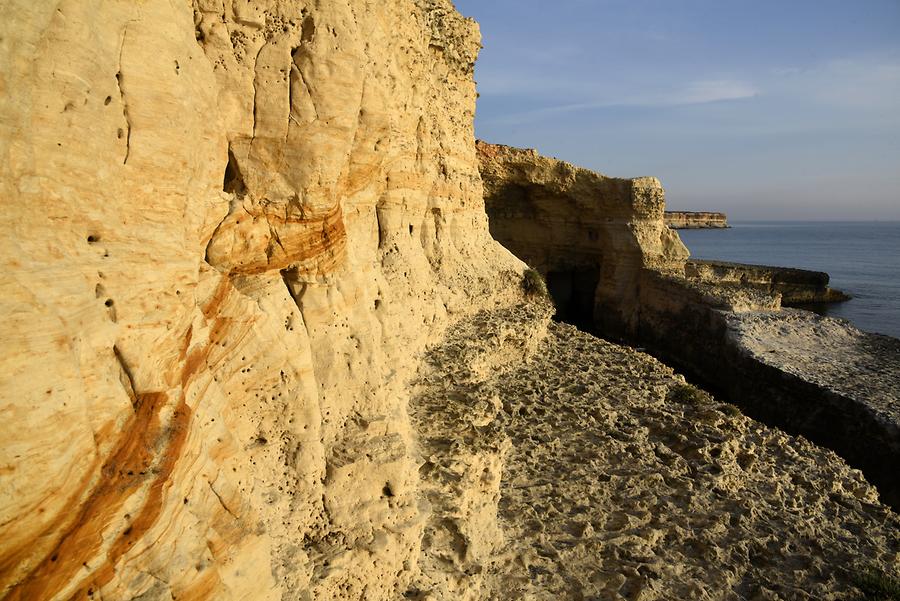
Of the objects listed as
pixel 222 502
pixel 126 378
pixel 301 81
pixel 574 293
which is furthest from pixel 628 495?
pixel 574 293

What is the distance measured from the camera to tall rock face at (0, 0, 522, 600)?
6.65ft

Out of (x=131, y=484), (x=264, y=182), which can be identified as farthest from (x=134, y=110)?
(x=131, y=484)

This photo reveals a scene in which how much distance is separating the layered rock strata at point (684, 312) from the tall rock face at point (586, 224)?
0.04 m

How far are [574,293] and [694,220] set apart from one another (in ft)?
370

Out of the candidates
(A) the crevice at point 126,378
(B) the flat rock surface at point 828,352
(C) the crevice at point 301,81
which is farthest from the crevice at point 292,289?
(B) the flat rock surface at point 828,352

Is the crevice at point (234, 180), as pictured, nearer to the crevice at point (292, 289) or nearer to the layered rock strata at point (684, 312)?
the crevice at point (292, 289)

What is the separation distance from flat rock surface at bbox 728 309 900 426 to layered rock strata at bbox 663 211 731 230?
9818cm

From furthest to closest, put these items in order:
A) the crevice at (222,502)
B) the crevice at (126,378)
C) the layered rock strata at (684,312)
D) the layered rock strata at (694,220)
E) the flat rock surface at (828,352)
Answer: the layered rock strata at (694,220), the flat rock surface at (828,352), the layered rock strata at (684,312), the crevice at (222,502), the crevice at (126,378)

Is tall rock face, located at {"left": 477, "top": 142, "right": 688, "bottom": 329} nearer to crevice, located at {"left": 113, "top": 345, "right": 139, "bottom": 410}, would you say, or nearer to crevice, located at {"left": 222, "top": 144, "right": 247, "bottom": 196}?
crevice, located at {"left": 222, "top": 144, "right": 247, "bottom": 196}

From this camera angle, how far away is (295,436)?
4078 millimetres

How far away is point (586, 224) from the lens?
69.2 ft

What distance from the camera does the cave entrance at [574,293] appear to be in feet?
74.3

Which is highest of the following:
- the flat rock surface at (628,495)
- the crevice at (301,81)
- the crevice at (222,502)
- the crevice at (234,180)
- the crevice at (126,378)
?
the crevice at (301,81)

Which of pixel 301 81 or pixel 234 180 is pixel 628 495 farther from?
pixel 301 81
